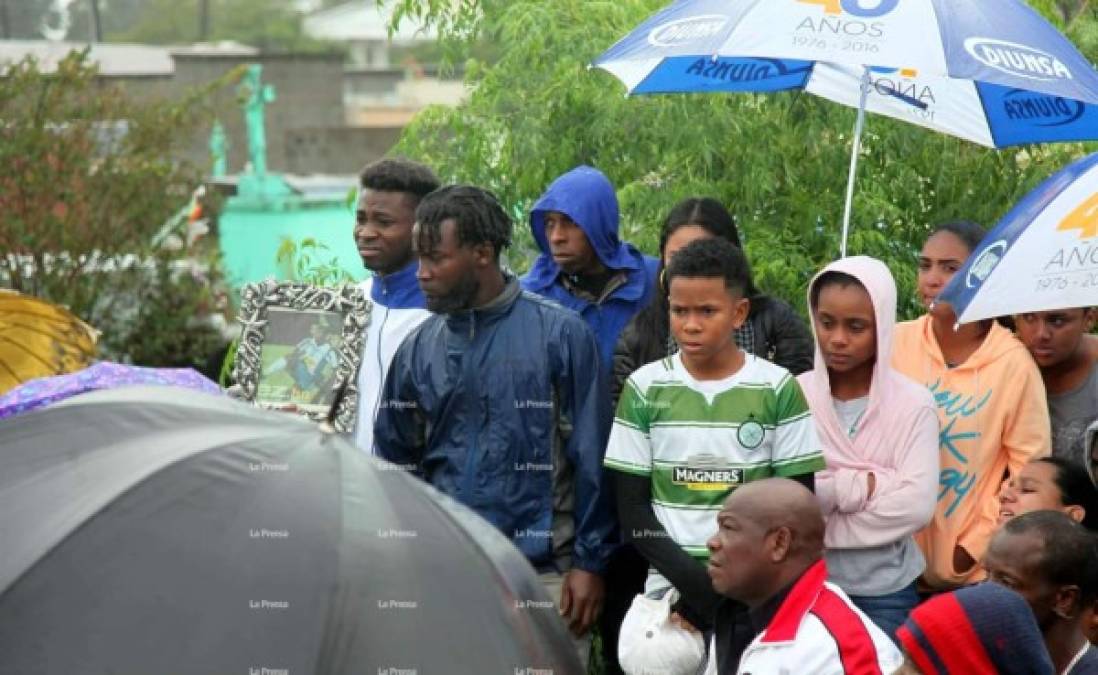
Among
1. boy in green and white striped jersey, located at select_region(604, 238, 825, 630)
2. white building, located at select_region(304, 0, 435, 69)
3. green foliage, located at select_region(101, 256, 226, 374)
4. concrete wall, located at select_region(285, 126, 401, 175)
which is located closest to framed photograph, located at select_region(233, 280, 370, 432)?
boy in green and white striped jersey, located at select_region(604, 238, 825, 630)

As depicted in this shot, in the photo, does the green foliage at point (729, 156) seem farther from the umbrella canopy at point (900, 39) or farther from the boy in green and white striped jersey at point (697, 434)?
the boy in green and white striped jersey at point (697, 434)

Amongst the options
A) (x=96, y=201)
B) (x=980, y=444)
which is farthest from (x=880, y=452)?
(x=96, y=201)

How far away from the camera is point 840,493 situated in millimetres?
5406

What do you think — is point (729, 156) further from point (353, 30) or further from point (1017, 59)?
point (353, 30)

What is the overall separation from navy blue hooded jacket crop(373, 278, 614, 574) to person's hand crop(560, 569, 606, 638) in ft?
0.12

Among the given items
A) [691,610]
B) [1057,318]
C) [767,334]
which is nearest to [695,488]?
[691,610]

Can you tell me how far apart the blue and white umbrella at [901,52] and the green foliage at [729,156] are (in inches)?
39.6

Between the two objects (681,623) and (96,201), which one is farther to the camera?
(96,201)

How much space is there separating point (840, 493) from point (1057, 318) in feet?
3.17

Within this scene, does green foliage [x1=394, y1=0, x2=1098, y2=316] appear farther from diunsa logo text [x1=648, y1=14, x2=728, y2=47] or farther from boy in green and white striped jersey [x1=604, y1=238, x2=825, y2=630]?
boy in green and white striped jersey [x1=604, y1=238, x2=825, y2=630]

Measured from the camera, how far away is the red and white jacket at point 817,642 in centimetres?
425

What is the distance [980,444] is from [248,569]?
296 cm

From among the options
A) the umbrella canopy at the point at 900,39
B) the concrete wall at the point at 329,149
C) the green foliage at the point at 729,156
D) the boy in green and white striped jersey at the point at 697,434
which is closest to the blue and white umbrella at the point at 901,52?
the umbrella canopy at the point at 900,39

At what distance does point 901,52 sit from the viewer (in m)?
5.78
